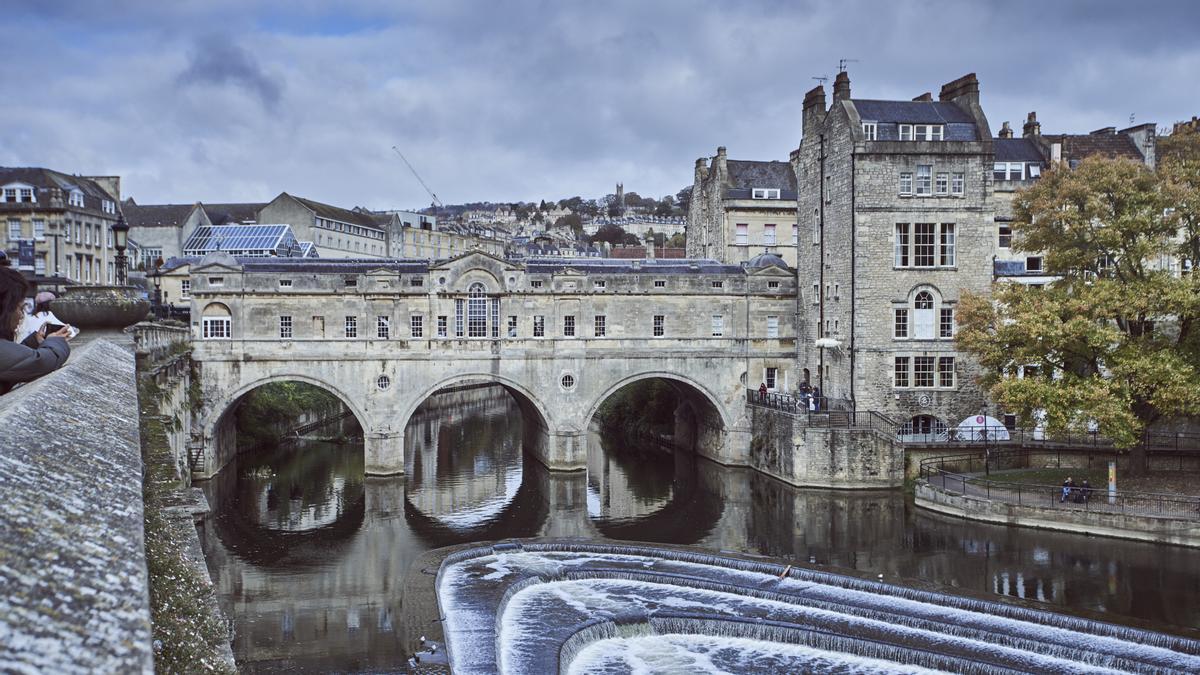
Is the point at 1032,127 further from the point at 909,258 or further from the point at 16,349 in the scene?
the point at 16,349

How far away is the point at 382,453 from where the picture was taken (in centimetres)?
4141

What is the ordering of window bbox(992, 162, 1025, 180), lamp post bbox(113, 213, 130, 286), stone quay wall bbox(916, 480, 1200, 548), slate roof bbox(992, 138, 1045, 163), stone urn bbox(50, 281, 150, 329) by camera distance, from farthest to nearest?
lamp post bbox(113, 213, 130, 286)
slate roof bbox(992, 138, 1045, 163)
window bbox(992, 162, 1025, 180)
stone quay wall bbox(916, 480, 1200, 548)
stone urn bbox(50, 281, 150, 329)

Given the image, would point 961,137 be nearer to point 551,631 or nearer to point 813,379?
point 813,379

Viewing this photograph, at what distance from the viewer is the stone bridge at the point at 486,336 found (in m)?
40.8

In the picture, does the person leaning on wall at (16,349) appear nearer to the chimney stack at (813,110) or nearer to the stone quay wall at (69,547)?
the stone quay wall at (69,547)

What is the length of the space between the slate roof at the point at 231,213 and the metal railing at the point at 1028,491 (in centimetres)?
6253

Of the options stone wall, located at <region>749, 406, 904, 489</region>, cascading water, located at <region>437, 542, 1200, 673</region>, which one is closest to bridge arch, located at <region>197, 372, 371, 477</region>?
cascading water, located at <region>437, 542, 1200, 673</region>

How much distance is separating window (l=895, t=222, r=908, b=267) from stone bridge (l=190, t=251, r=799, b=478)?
17.9 feet

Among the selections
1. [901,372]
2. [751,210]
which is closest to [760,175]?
[751,210]

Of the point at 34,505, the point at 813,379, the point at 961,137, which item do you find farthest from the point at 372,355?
the point at 34,505

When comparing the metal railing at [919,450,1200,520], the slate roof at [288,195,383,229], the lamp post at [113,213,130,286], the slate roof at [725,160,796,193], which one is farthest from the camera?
the slate roof at [288,195,383,229]

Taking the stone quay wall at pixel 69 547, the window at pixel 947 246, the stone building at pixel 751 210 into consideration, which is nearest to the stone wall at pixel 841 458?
the window at pixel 947 246

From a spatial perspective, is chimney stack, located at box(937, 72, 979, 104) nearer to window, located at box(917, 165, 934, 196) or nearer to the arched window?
window, located at box(917, 165, 934, 196)

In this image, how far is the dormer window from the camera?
41.9 meters
